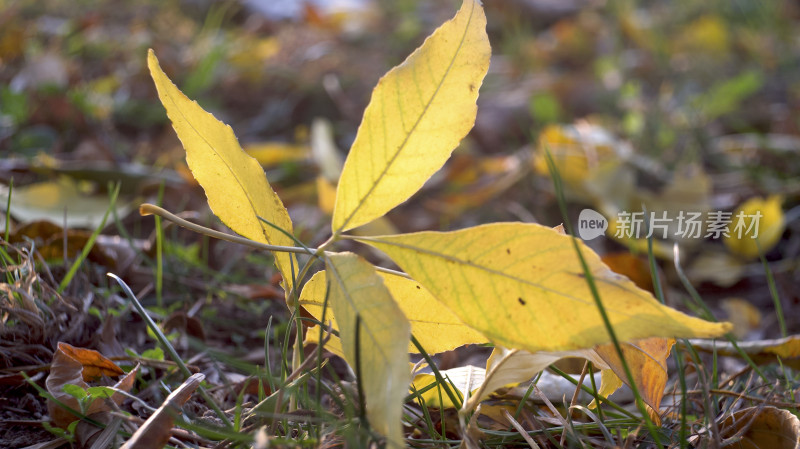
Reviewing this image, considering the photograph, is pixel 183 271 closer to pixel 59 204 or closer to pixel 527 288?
pixel 59 204

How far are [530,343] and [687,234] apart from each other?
1268mm

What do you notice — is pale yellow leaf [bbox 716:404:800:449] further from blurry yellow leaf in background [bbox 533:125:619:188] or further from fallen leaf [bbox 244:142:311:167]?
fallen leaf [bbox 244:142:311:167]

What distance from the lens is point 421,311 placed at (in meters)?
0.62

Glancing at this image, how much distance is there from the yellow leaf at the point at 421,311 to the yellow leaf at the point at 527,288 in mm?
79

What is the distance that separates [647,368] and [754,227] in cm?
104

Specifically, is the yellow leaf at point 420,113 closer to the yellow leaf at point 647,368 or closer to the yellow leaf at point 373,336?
the yellow leaf at point 373,336

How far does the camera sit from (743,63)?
Result: 3.06m

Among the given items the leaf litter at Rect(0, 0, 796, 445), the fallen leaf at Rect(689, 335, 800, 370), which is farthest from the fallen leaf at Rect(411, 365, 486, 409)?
the fallen leaf at Rect(689, 335, 800, 370)

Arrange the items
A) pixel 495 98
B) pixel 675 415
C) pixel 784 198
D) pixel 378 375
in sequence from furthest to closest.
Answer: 1. pixel 495 98
2. pixel 784 198
3. pixel 675 415
4. pixel 378 375

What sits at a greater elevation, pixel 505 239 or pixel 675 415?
pixel 505 239

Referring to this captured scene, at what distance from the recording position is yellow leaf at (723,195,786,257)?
1492 mm

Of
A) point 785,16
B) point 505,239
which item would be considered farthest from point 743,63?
point 505,239

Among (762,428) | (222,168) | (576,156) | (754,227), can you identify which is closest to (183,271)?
(222,168)

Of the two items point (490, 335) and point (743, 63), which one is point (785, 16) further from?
point (490, 335)
